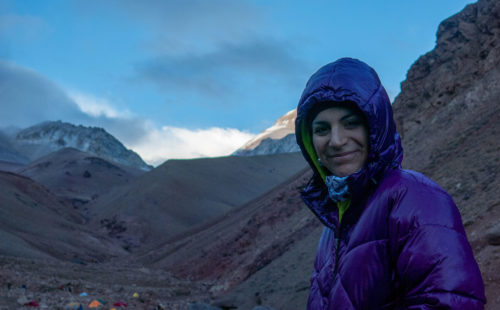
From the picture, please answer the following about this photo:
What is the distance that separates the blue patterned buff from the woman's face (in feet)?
0.19

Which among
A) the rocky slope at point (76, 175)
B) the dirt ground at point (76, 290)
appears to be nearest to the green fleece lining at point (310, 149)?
the dirt ground at point (76, 290)

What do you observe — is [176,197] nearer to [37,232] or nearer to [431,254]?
[37,232]

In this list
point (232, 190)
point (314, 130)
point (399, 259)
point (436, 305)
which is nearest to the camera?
point (436, 305)

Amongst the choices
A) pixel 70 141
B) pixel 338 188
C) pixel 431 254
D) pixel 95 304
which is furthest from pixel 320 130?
pixel 70 141

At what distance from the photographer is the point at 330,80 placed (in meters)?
1.92

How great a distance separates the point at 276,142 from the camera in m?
125

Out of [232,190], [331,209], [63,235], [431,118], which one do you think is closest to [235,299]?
[431,118]

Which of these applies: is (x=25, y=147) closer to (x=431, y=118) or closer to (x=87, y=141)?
(x=87, y=141)

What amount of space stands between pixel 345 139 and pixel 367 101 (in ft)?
0.65

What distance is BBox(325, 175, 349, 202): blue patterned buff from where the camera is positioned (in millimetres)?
1919

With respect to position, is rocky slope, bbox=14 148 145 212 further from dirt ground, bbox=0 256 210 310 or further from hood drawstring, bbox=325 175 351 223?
hood drawstring, bbox=325 175 351 223

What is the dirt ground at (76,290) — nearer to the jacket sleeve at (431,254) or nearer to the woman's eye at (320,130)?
the woman's eye at (320,130)

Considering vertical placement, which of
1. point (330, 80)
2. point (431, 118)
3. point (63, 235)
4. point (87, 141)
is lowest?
point (330, 80)

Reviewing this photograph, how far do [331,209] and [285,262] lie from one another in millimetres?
11488
